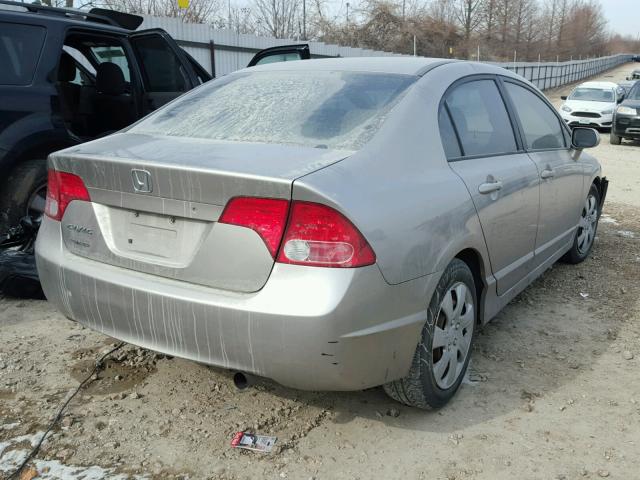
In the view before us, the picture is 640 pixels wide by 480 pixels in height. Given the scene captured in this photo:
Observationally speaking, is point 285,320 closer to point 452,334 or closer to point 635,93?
point 452,334

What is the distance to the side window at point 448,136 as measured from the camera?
2.79 meters

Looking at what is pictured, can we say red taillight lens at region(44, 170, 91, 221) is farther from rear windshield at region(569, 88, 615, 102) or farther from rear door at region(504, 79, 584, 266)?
rear windshield at region(569, 88, 615, 102)

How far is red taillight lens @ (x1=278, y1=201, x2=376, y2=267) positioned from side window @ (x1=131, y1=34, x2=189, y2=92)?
3752 millimetres

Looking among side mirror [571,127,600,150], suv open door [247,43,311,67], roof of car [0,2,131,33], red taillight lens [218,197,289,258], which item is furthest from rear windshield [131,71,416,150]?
suv open door [247,43,311,67]

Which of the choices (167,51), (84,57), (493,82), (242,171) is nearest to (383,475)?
(242,171)

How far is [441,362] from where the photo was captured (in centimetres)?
271

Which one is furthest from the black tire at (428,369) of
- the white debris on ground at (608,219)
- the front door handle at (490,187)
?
the white debris on ground at (608,219)

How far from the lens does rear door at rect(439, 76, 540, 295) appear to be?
2.89 m

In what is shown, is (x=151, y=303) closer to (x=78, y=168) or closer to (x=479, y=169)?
(x=78, y=168)

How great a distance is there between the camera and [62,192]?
265 centimetres

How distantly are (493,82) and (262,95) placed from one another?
4.71 feet

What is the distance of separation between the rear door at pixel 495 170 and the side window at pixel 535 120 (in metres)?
0.23

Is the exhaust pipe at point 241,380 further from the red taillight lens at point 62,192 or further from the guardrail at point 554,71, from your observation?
the guardrail at point 554,71

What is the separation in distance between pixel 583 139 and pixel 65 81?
4.30 metres
